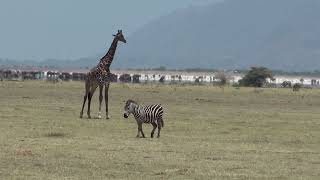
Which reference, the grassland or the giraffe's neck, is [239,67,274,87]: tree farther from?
the grassland

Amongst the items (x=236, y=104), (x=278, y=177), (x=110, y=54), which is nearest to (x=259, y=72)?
(x=236, y=104)

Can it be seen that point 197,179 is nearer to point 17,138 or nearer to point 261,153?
point 261,153

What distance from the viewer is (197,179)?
58.8 ft

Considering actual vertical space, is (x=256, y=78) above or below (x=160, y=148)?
above

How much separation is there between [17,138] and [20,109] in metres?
12.7

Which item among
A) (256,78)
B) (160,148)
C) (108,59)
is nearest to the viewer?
(160,148)

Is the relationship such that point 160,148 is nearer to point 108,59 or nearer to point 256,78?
point 108,59

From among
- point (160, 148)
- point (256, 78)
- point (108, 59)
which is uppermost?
point (108, 59)

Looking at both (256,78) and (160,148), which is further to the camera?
(256,78)

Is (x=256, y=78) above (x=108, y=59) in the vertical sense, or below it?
below

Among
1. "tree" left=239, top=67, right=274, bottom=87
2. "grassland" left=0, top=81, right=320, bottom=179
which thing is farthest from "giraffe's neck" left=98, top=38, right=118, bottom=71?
"tree" left=239, top=67, right=274, bottom=87

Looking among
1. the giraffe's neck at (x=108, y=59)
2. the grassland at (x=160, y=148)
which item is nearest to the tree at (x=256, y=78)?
the giraffe's neck at (x=108, y=59)

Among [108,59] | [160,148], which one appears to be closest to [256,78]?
[108,59]

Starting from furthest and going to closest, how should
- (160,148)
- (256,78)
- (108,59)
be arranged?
→ (256,78) < (108,59) < (160,148)
